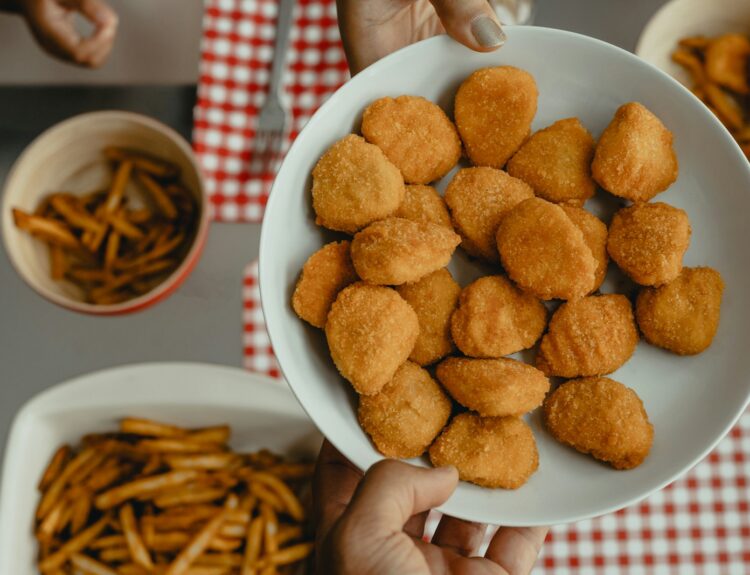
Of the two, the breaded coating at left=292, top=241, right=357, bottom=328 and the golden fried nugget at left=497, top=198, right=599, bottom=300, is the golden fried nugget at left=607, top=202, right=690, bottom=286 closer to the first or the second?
the golden fried nugget at left=497, top=198, right=599, bottom=300

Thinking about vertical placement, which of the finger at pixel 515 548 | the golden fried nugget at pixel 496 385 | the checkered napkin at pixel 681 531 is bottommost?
the checkered napkin at pixel 681 531

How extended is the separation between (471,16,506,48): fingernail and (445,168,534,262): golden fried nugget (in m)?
0.15

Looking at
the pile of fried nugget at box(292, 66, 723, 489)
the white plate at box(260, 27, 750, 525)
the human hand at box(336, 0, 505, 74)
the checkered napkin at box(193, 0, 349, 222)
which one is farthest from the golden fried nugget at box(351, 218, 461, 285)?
the checkered napkin at box(193, 0, 349, 222)

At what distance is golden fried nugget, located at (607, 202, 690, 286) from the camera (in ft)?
3.10

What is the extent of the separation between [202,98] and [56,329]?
0.55 meters

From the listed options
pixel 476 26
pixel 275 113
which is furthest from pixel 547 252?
pixel 275 113

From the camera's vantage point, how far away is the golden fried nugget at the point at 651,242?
94 centimetres

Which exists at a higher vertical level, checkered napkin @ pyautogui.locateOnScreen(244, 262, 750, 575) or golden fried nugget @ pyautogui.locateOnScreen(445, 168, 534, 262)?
golden fried nugget @ pyautogui.locateOnScreen(445, 168, 534, 262)

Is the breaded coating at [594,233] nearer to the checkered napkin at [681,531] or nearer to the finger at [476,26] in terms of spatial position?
the finger at [476,26]

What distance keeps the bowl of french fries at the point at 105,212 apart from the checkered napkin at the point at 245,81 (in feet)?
0.36

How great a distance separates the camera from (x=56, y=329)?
1.60 m

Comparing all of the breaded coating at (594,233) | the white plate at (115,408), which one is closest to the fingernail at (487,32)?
the breaded coating at (594,233)

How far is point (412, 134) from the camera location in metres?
1.00

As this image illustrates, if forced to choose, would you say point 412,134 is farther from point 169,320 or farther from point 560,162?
point 169,320
